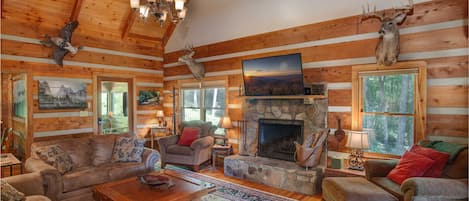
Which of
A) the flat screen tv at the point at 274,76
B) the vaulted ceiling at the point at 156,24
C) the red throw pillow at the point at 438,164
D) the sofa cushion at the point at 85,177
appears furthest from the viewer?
the vaulted ceiling at the point at 156,24

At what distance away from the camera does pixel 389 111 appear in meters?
3.92

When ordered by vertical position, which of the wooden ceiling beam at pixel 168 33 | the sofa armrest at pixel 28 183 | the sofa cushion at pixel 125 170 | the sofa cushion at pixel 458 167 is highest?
the wooden ceiling beam at pixel 168 33

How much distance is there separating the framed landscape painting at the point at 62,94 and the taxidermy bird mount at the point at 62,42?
0.48 metres

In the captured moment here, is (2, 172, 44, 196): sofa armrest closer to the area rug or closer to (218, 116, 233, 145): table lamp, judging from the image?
the area rug

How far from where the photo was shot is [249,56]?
553 centimetres

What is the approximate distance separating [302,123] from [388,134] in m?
1.35

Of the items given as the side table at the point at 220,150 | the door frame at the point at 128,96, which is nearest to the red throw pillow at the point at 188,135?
the side table at the point at 220,150

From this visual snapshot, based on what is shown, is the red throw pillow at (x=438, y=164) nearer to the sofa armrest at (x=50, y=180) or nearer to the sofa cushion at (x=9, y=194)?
the sofa cushion at (x=9, y=194)

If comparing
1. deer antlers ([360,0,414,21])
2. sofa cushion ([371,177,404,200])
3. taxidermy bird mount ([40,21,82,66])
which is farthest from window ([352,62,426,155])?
taxidermy bird mount ([40,21,82,66])

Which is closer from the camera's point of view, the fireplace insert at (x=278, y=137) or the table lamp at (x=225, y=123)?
the fireplace insert at (x=278, y=137)

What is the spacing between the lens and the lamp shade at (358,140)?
12.4 feet

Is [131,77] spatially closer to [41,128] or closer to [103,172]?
[41,128]

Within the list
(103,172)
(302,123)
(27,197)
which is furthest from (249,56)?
(27,197)

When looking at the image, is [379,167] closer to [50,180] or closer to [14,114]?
[50,180]
